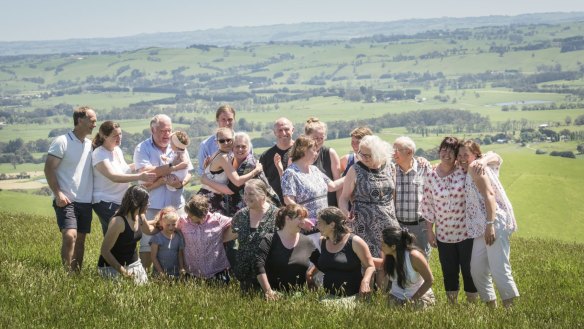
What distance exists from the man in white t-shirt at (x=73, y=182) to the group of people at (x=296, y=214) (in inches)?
0.6

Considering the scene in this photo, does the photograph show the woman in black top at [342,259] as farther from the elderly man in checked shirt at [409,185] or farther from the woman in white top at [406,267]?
the elderly man in checked shirt at [409,185]

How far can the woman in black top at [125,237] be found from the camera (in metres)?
8.05

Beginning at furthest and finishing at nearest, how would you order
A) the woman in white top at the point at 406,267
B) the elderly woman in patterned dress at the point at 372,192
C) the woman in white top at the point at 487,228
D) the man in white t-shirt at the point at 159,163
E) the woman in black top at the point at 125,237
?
the man in white t-shirt at the point at 159,163 < the elderly woman in patterned dress at the point at 372,192 < the woman in black top at the point at 125,237 < the woman in white top at the point at 487,228 < the woman in white top at the point at 406,267

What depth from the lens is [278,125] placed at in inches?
361

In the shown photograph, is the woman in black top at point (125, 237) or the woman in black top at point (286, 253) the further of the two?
the woman in black top at point (125, 237)

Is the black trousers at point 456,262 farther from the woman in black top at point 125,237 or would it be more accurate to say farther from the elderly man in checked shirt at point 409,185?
the woman in black top at point 125,237

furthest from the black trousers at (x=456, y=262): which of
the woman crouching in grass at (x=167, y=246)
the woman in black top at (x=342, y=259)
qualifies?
the woman crouching in grass at (x=167, y=246)

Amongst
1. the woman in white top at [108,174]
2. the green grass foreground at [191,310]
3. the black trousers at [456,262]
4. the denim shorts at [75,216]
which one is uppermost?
the woman in white top at [108,174]

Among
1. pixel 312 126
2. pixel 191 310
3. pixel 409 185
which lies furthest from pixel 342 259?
pixel 312 126

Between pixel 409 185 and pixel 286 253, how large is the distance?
1789mm

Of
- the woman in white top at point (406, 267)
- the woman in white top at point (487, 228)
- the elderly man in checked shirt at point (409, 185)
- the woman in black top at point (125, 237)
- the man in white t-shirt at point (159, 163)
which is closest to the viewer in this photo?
the woman in white top at point (406, 267)

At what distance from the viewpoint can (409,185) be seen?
8578 mm

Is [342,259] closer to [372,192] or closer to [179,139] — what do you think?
[372,192]

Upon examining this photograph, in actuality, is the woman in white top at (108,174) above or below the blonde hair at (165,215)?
above
